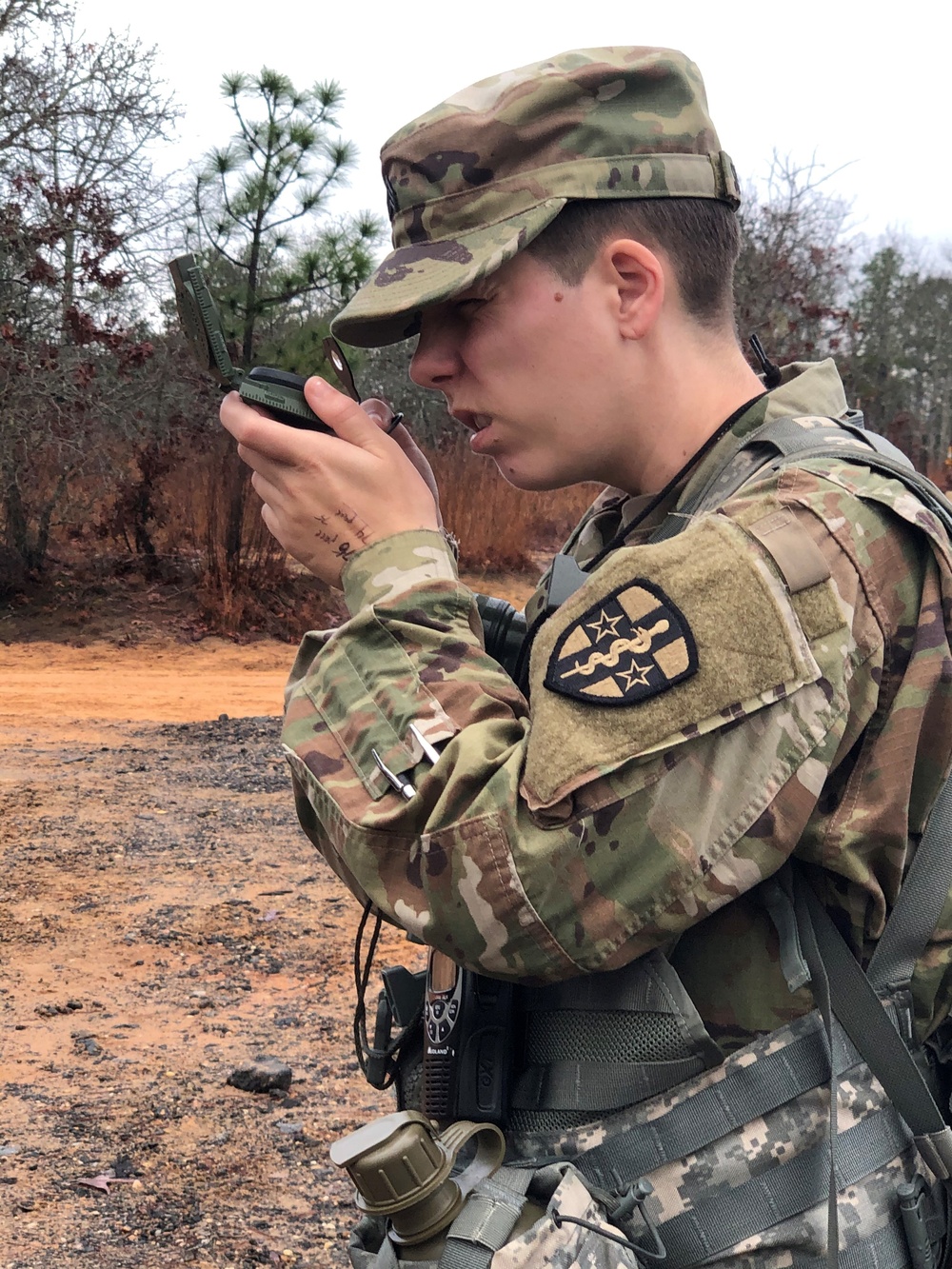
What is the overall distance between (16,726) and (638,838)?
7491mm

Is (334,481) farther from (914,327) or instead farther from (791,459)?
(914,327)

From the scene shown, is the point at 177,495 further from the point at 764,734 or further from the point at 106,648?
the point at 764,734

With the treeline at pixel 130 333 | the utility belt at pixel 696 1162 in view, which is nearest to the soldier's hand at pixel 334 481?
the utility belt at pixel 696 1162

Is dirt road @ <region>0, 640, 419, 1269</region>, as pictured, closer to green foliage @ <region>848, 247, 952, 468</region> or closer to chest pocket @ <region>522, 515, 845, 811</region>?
chest pocket @ <region>522, 515, 845, 811</region>

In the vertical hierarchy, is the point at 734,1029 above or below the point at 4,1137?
above

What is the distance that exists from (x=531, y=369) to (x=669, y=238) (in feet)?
0.75

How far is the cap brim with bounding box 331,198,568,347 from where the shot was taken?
1456 millimetres

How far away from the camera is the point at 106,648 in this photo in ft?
37.7

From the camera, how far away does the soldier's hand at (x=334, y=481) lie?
154cm

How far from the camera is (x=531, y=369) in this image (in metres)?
1.54

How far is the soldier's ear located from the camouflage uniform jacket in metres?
0.31

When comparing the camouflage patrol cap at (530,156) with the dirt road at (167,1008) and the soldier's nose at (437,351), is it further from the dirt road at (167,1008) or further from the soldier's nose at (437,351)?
the dirt road at (167,1008)

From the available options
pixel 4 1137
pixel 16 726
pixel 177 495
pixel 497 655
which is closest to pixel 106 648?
pixel 177 495

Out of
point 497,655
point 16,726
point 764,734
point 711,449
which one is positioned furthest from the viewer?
point 16,726
